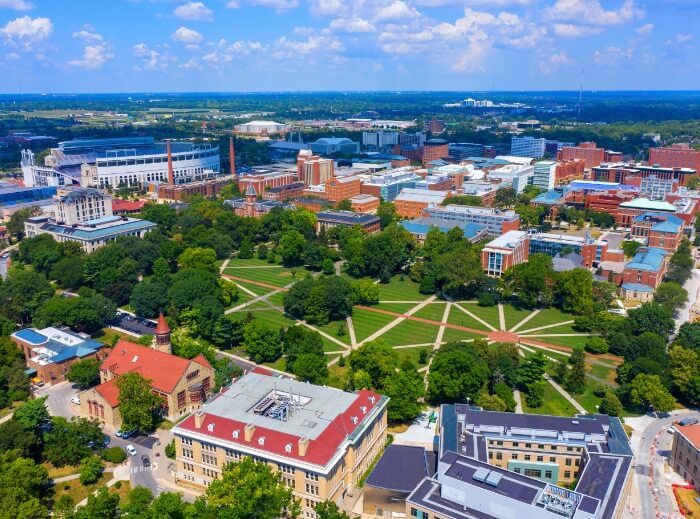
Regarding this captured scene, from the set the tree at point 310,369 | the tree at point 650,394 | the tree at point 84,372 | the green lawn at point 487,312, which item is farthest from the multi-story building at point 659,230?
the tree at point 84,372

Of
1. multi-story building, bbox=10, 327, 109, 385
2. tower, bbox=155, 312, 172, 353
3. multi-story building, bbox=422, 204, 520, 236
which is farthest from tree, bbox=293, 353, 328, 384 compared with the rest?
multi-story building, bbox=422, 204, 520, 236

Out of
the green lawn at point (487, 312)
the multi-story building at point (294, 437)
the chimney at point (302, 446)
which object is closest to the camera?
the chimney at point (302, 446)

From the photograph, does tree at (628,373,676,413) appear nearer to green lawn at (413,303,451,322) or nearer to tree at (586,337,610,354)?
tree at (586,337,610,354)

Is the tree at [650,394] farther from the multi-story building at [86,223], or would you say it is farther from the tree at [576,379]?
the multi-story building at [86,223]

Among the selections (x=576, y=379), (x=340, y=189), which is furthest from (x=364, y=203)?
(x=576, y=379)

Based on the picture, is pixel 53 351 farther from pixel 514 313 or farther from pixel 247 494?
pixel 514 313

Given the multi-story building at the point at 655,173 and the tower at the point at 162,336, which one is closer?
the tower at the point at 162,336

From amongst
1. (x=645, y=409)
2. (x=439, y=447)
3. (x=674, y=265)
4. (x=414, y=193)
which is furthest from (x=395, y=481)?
(x=414, y=193)
